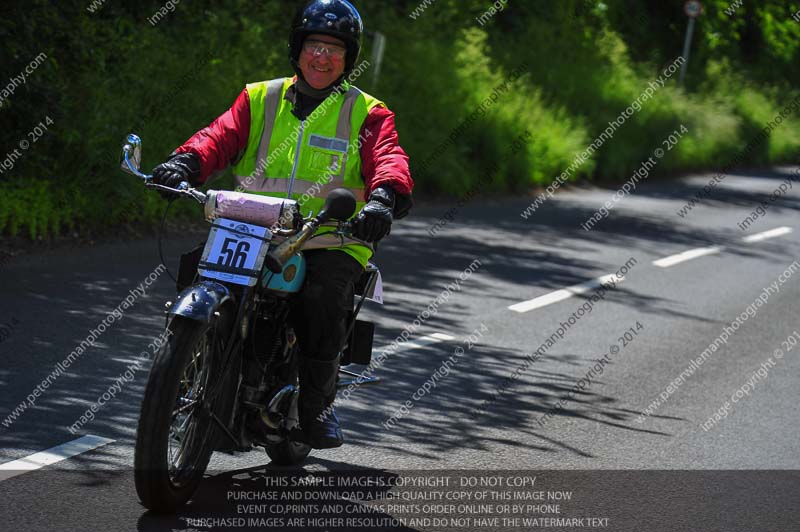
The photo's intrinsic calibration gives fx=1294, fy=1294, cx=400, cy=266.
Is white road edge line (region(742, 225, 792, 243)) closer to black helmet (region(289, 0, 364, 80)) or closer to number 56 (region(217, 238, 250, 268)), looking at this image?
black helmet (region(289, 0, 364, 80))

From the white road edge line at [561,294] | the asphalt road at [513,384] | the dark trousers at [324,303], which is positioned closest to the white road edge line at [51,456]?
the asphalt road at [513,384]

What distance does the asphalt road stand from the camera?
5453 millimetres

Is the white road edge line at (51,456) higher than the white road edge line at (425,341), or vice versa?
the white road edge line at (51,456)

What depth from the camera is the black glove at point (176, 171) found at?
486 cm

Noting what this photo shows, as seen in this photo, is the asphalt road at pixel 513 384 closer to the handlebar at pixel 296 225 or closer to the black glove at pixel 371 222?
the handlebar at pixel 296 225

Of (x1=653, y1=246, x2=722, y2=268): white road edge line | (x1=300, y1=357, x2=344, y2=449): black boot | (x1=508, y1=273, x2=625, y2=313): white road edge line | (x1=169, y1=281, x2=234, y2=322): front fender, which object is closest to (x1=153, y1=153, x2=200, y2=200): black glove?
(x1=169, y1=281, x2=234, y2=322): front fender

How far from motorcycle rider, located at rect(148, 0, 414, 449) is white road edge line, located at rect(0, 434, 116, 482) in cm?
99

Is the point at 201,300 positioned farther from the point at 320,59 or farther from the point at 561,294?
the point at 561,294

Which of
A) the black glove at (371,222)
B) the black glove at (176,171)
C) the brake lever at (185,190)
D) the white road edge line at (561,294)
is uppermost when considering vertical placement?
the black glove at (176,171)

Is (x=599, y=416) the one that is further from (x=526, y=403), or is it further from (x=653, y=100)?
(x=653, y=100)

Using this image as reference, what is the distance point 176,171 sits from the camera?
4895 mm

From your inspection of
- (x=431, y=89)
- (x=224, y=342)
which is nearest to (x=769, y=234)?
(x=431, y=89)

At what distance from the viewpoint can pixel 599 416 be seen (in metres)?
7.36

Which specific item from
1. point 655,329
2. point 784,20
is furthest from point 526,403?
Answer: point 784,20
